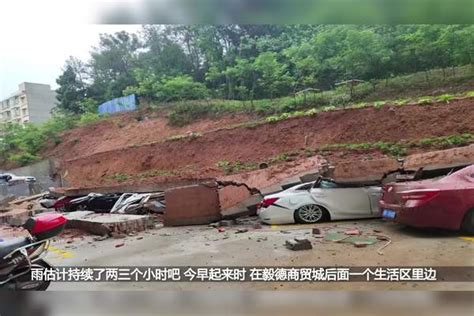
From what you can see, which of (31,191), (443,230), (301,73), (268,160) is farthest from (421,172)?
(31,191)

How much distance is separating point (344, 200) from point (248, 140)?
90.3 inches

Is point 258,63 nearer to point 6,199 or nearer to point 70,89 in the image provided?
point 70,89

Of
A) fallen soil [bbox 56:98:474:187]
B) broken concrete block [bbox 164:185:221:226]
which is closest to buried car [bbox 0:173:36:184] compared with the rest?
fallen soil [bbox 56:98:474:187]

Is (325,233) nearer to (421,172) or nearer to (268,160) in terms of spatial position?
(421,172)

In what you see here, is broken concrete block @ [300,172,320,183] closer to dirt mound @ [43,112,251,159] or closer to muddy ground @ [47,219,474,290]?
muddy ground @ [47,219,474,290]

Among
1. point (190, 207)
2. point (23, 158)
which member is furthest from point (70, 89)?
point (190, 207)

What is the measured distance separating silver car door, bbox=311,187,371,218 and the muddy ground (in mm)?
141

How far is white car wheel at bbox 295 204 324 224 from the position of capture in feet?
15.1

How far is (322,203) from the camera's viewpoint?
4574mm

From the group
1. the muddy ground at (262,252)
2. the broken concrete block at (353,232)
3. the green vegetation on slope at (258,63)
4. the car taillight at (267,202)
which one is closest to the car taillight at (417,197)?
the muddy ground at (262,252)

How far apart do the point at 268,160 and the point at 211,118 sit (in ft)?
3.97

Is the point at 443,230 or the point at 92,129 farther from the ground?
the point at 92,129

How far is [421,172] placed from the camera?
4.46 meters

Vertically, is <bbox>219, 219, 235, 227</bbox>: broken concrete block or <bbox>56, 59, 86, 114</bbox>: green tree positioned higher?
<bbox>56, 59, 86, 114</bbox>: green tree
